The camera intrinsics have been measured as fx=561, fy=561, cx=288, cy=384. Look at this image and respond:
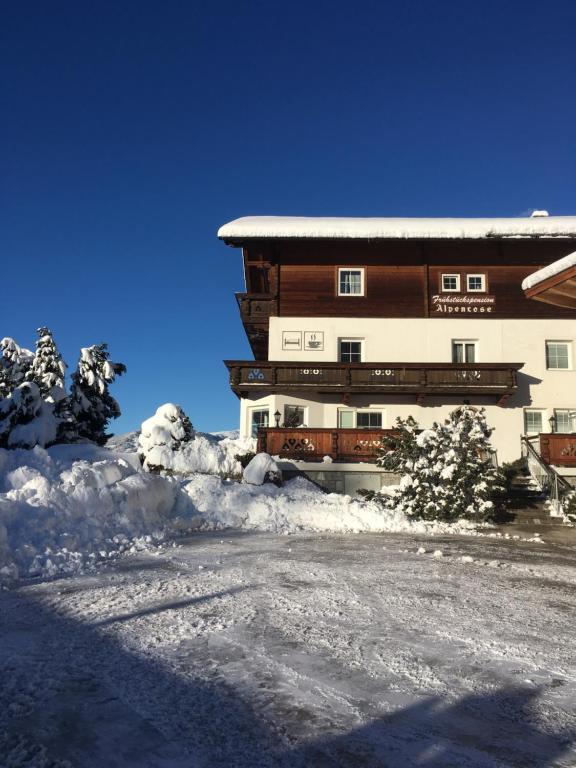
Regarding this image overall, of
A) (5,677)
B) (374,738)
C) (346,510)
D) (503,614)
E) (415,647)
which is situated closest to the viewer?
(374,738)

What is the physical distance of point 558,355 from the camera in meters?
23.8

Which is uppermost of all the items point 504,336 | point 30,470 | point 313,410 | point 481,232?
point 481,232

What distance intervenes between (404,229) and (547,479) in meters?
12.2

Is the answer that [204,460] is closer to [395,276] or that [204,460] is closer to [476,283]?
[395,276]

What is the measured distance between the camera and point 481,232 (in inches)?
929

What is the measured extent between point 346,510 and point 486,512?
3520mm

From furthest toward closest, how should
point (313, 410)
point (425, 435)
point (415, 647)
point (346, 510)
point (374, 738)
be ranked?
point (313, 410) → point (425, 435) → point (346, 510) → point (415, 647) → point (374, 738)

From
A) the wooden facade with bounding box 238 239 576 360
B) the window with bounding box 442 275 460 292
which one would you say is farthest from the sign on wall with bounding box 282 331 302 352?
the window with bounding box 442 275 460 292

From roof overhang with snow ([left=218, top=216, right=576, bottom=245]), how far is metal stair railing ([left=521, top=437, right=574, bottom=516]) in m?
8.81

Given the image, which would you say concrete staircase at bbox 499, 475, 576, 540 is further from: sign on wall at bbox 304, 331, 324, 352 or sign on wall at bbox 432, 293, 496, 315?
sign on wall at bbox 304, 331, 324, 352

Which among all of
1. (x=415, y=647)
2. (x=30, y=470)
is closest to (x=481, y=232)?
(x=30, y=470)

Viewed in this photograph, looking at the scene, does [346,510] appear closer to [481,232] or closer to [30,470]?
[30,470]

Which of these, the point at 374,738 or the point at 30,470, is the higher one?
the point at 30,470

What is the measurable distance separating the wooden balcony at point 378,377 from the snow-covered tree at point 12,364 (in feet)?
44.0
